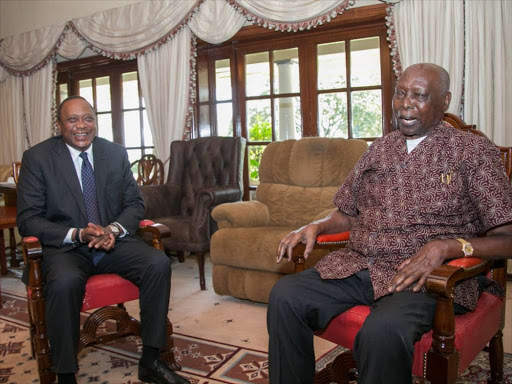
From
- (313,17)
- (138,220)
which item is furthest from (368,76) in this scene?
(138,220)

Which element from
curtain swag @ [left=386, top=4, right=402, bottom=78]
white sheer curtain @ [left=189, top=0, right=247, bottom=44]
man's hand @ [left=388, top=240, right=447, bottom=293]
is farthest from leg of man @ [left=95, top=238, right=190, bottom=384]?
white sheer curtain @ [left=189, top=0, right=247, bottom=44]

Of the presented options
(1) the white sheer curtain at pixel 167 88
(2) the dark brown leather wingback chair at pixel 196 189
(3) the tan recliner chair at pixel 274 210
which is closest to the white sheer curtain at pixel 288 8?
(1) the white sheer curtain at pixel 167 88

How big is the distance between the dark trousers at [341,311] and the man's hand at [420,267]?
0.18 ft

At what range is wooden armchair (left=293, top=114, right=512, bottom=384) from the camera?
4.58ft

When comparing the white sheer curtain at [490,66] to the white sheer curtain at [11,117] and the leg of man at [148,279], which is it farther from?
the white sheer curtain at [11,117]

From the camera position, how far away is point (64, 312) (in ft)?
6.42

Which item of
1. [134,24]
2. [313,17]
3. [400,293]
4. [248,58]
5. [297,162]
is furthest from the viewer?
[134,24]

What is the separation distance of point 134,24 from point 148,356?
3957mm

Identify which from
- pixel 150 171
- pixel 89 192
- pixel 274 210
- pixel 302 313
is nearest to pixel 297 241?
pixel 302 313

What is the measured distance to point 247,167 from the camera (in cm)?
480

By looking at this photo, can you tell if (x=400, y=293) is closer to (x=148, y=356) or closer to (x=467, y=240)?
(x=467, y=240)

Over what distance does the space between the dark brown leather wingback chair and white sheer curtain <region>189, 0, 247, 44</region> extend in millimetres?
1018

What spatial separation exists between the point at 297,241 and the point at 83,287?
0.92m

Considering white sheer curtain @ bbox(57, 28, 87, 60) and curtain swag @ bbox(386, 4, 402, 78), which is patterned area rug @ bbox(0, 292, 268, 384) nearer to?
curtain swag @ bbox(386, 4, 402, 78)
